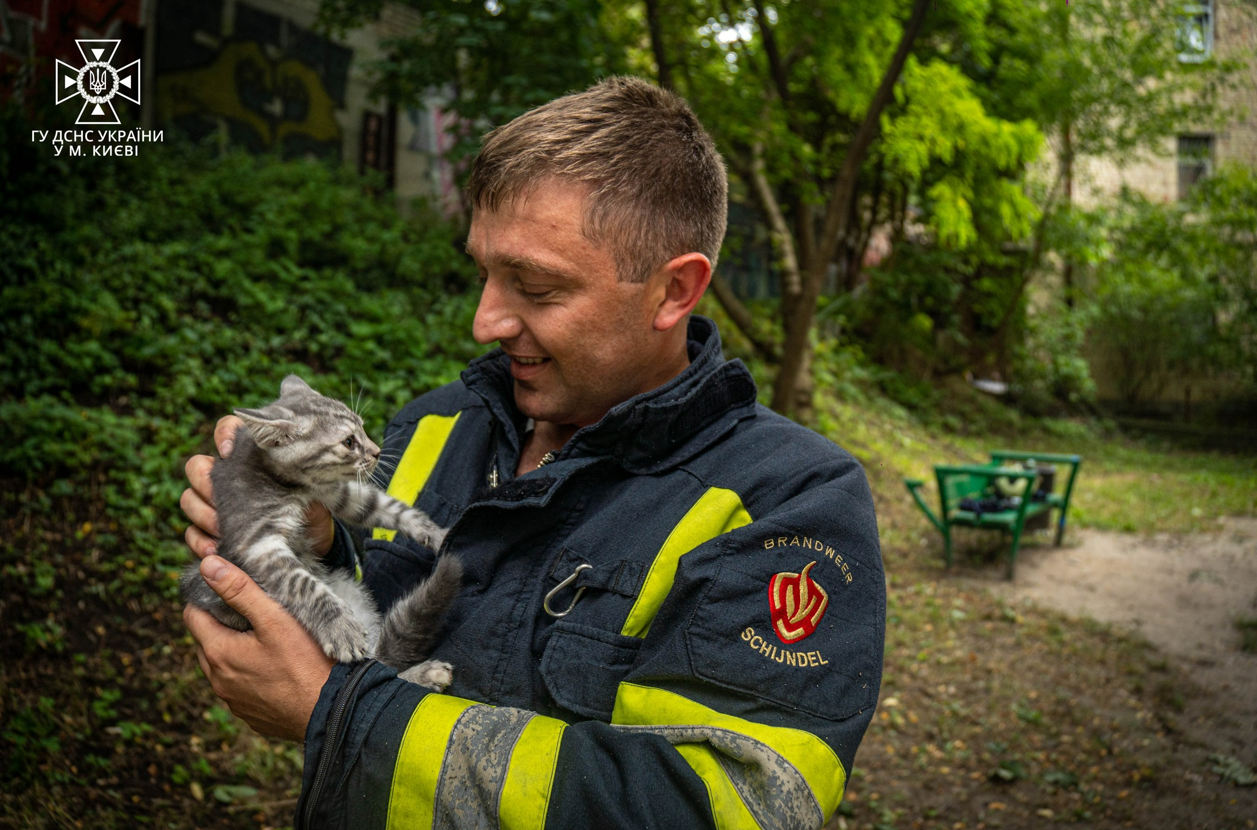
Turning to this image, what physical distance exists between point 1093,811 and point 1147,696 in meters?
2.07

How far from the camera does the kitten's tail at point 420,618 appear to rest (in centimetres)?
206

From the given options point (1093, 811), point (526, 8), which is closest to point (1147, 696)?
point (1093, 811)

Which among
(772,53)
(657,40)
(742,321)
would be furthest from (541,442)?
(742,321)

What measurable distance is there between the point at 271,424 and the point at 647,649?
1436mm

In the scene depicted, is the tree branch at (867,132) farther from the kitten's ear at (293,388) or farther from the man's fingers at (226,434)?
the man's fingers at (226,434)

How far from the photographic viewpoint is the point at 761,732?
64.3 inches

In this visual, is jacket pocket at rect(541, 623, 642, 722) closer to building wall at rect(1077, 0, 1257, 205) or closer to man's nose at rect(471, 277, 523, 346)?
man's nose at rect(471, 277, 523, 346)

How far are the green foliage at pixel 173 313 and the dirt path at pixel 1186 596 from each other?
6.89 meters

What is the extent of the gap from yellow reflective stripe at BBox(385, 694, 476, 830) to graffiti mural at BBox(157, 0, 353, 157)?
1223 centimetres

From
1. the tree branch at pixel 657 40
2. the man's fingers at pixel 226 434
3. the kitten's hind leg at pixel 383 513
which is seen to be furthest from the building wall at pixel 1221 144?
the man's fingers at pixel 226 434

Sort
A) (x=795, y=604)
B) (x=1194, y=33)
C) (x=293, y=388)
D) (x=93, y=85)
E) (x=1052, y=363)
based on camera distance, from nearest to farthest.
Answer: (x=795, y=604) → (x=293, y=388) → (x=93, y=85) → (x=1194, y=33) → (x=1052, y=363)

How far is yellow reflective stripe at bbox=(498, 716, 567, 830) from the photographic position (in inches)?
63.5

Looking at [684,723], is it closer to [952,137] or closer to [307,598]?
[307,598]

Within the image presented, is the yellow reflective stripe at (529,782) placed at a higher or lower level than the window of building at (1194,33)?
lower
